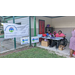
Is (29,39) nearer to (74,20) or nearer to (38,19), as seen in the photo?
(38,19)

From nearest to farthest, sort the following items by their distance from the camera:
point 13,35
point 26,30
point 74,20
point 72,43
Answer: point 72,43, point 13,35, point 26,30, point 74,20

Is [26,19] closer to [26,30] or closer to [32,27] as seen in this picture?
[32,27]

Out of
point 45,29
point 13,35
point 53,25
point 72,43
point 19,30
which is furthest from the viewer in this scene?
point 53,25

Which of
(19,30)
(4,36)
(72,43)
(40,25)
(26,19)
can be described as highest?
(26,19)

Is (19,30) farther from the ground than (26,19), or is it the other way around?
(26,19)

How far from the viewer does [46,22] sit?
736 centimetres

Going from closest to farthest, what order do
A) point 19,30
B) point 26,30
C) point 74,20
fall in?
point 19,30, point 26,30, point 74,20

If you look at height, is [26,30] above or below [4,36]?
above

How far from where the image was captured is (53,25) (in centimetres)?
820

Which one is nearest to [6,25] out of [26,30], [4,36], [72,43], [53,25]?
[4,36]

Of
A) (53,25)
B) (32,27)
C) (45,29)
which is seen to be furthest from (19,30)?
(53,25)

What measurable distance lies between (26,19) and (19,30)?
1696 millimetres

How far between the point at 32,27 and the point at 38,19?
1.03 m

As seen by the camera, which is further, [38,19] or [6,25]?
[38,19]
